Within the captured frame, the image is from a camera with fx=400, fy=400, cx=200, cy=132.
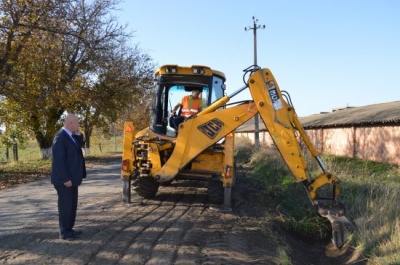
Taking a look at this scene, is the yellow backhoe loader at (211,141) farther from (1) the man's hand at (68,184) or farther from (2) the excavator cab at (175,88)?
(1) the man's hand at (68,184)

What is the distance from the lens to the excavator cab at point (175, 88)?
918 centimetres

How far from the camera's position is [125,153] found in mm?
8711

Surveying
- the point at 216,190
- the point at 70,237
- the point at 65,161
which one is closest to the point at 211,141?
the point at 216,190

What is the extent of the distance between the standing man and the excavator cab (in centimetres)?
353

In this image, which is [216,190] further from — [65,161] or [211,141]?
[65,161]

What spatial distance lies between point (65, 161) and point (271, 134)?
11.6 ft

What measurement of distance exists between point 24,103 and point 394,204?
14122mm

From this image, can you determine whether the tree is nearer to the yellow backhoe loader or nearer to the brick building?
the yellow backhoe loader

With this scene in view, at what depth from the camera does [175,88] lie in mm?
9656

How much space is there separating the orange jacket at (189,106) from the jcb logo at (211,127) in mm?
1253

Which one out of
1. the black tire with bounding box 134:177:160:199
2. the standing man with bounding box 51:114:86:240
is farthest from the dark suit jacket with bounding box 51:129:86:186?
the black tire with bounding box 134:177:160:199

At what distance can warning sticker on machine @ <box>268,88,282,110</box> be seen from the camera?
731cm

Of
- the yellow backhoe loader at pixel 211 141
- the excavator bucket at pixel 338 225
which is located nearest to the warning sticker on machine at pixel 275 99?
the yellow backhoe loader at pixel 211 141

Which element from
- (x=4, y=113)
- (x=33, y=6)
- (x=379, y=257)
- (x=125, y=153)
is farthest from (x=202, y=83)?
(x=4, y=113)
